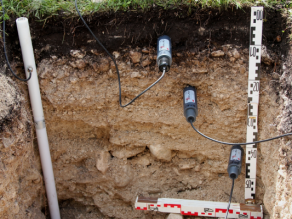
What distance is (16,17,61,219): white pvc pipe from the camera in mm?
2326

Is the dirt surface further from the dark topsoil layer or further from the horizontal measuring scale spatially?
the horizontal measuring scale

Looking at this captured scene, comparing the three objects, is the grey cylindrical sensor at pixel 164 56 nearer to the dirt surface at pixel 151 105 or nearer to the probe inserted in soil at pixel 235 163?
the dirt surface at pixel 151 105

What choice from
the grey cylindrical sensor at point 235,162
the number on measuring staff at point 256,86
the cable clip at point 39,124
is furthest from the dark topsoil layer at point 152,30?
A: the grey cylindrical sensor at point 235,162

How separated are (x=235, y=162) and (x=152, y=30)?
1.44 m

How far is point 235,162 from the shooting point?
251 cm

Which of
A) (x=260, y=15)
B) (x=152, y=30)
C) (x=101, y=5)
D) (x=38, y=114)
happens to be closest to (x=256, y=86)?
(x=260, y=15)

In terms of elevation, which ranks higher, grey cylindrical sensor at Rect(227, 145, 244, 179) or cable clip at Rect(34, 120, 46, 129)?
cable clip at Rect(34, 120, 46, 129)

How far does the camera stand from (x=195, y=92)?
248cm

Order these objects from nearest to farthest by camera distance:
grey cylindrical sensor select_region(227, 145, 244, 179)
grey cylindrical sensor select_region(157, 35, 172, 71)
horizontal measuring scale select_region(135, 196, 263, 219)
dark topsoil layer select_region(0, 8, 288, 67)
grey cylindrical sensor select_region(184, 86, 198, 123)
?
grey cylindrical sensor select_region(157, 35, 172, 71) → grey cylindrical sensor select_region(184, 86, 198, 123) → dark topsoil layer select_region(0, 8, 288, 67) → grey cylindrical sensor select_region(227, 145, 244, 179) → horizontal measuring scale select_region(135, 196, 263, 219)

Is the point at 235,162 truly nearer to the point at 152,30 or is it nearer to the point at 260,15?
the point at 260,15

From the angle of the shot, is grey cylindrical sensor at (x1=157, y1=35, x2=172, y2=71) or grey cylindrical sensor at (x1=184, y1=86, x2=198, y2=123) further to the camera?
grey cylindrical sensor at (x1=184, y1=86, x2=198, y2=123)

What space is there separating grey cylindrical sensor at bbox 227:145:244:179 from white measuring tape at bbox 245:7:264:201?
12cm

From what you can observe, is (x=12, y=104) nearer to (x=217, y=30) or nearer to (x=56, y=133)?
(x=56, y=133)

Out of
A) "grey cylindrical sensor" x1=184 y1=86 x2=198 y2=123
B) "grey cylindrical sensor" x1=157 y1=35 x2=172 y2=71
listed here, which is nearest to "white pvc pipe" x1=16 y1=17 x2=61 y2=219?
"grey cylindrical sensor" x1=157 y1=35 x2=172 y2=71
